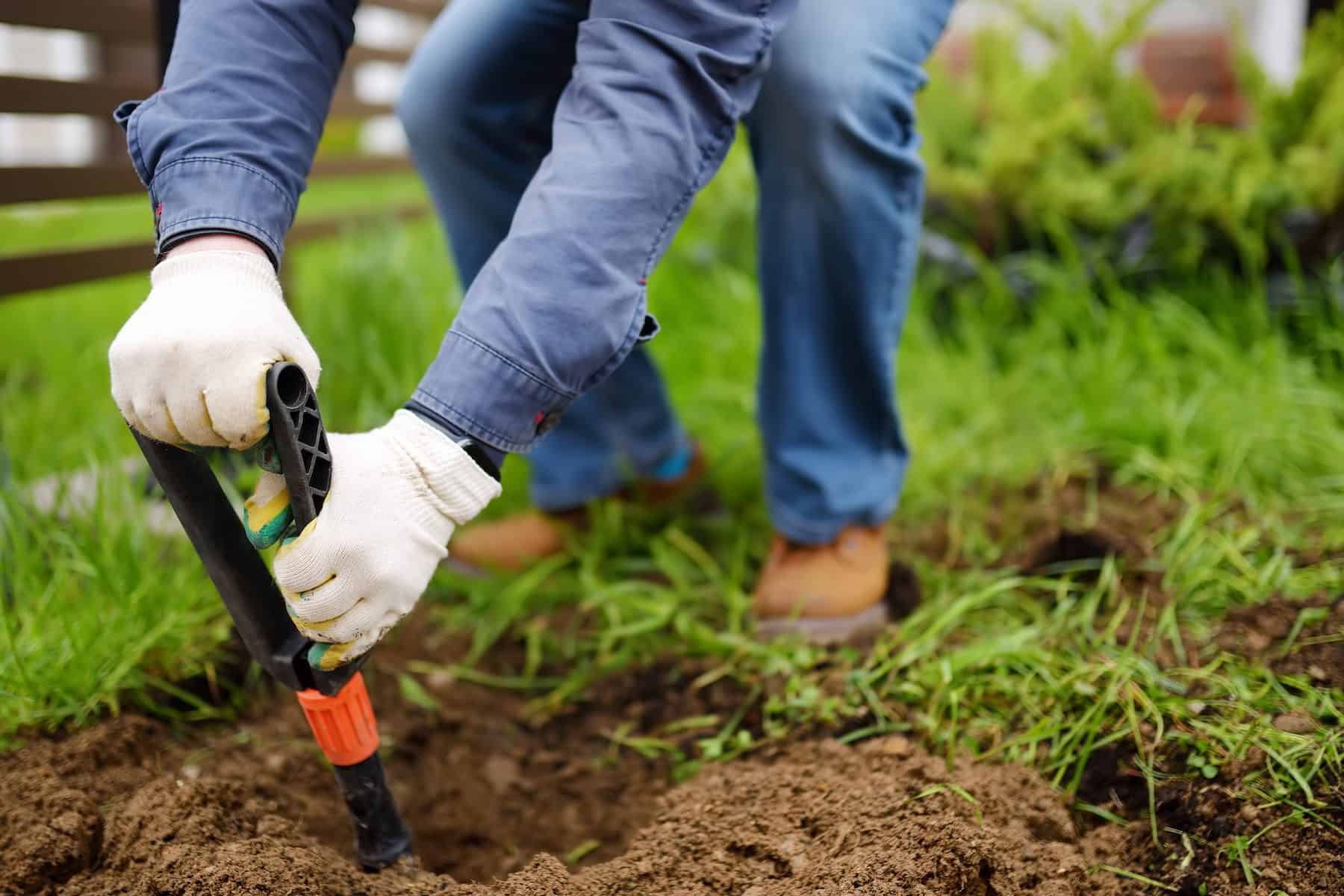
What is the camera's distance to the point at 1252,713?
1.23m

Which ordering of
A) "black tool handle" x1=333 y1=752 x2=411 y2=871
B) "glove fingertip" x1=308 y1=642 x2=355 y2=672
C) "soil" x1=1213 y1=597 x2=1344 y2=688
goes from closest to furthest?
1. "glove fingertip" x1=308 y1=642 x2=355 y2=672
2. "black tool handle" x1=333 y1=752 x2=411 y2=871
3. "soil" x1=1213 y1=597 x2=1344 y2=688

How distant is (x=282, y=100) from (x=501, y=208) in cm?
55

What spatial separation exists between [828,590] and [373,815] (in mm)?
743

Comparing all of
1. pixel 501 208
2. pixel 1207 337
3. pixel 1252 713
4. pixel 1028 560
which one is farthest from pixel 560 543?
pixel 1207 337

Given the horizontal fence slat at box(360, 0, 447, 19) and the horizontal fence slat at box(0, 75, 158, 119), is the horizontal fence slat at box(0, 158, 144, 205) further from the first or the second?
the horizontal fence slat at box(360, 0, 447, 19)

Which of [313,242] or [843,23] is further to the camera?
[313,242]

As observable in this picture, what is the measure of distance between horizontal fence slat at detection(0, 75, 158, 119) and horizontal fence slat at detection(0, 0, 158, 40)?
0.10 meters

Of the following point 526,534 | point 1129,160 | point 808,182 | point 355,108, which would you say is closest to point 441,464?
point 808,182

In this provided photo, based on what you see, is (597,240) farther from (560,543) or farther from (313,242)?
(313,242)

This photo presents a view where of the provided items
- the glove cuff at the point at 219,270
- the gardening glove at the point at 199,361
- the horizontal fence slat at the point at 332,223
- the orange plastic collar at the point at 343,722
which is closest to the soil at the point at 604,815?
the orange plastic collar at the point at 343,722

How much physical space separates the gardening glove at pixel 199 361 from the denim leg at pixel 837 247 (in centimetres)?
78

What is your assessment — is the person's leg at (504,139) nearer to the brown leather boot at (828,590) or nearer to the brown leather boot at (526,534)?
the brown leather boot at (526,534)

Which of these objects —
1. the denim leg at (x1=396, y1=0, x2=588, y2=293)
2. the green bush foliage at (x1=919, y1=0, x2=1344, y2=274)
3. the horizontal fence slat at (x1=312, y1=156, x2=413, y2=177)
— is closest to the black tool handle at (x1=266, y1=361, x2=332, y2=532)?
the denim leg at (x1=396, y1=0, x2=588, y2=293)

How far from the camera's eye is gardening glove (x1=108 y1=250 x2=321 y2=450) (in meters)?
0.88
